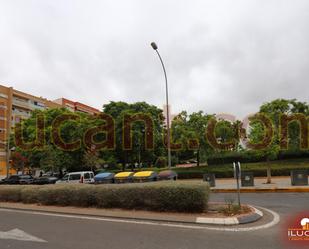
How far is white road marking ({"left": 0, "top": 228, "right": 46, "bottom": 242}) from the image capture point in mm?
8334

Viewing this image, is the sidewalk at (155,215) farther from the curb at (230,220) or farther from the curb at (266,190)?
the curb at (266,190)

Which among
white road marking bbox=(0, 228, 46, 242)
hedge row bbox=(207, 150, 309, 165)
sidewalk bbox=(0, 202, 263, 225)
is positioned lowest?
white road marking bbox=(0, 228, 46, 242)

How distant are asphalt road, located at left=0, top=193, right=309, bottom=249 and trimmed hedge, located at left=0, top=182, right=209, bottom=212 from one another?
5.99 feet

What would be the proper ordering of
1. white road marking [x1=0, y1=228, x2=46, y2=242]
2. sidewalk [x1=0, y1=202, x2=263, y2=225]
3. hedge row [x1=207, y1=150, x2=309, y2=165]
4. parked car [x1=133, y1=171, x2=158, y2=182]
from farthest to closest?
1. hedge row [x1=207, y1=150, x2=309, y2=165]
2. parked car [x1=133, y1=171, x2=158, y2=182]
3. sidewalk [x1=0, y1=202, x2=263, y2=225]
4. white road marking [x1=0, y1=228, x2=46, y2=242]

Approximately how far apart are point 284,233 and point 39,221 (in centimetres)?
775

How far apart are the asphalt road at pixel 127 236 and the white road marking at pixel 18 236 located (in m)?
0.19

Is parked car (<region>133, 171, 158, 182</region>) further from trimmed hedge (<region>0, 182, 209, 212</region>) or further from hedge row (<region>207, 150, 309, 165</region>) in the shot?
hedge row (<region>207, 150, 309, 165</region>)

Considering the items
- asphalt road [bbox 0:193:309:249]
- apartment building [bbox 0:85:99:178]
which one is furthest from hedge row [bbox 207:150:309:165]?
apartment building [bbox 0:85:99:178]

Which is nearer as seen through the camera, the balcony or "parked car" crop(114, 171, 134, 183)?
"parked car" crop(114, 171, 134, 183)

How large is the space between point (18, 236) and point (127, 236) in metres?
3.01

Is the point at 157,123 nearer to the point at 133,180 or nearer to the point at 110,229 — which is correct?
the point at 133,180

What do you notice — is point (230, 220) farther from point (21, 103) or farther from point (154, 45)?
point (21, 103)

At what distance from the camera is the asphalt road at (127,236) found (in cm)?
740

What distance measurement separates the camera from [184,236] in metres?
8.22
